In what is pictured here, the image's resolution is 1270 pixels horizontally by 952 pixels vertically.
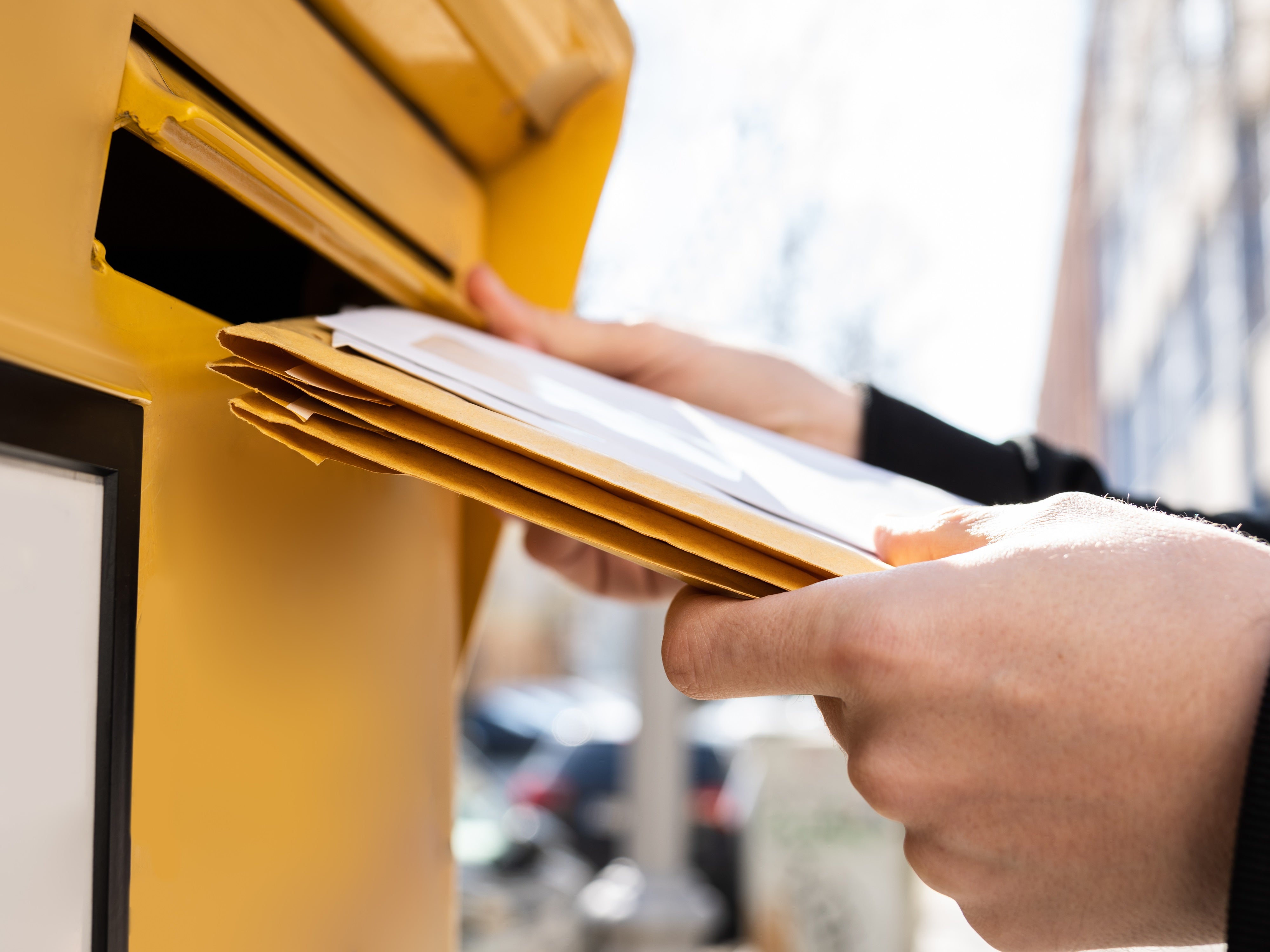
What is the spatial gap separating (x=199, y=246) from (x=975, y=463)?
3.60ft

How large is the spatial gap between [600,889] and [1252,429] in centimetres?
406

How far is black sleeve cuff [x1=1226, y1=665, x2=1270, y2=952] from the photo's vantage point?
1.75ft

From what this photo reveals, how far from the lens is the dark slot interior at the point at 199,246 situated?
0.62m

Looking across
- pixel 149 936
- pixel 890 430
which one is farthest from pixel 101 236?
pixel 890 430

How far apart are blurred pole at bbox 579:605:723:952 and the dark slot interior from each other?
3.35m

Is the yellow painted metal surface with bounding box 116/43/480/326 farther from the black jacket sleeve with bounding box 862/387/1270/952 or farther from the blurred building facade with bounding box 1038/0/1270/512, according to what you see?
the blurred building facade with bounding box 1038/0/1270/512

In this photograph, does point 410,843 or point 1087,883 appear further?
point 410,843

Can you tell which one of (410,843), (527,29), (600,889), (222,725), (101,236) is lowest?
(600,889)

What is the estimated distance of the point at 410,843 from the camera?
35.4 inches

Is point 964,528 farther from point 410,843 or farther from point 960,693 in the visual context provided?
point 410,843

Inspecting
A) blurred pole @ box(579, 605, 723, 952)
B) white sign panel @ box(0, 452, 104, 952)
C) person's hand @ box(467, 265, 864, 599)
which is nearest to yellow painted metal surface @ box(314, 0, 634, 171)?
person's hand @ box(467, 265, 864, 599)

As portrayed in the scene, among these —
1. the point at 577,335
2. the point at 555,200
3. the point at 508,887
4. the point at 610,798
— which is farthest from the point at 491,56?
the point at 610,798

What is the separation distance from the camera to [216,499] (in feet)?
2.11

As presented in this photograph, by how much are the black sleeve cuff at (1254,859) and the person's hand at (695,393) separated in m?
0.98
